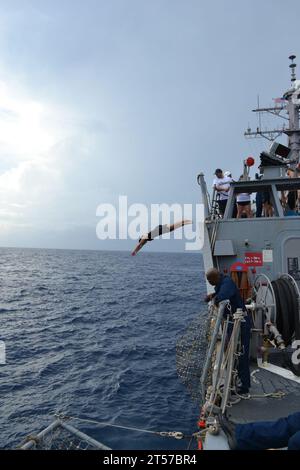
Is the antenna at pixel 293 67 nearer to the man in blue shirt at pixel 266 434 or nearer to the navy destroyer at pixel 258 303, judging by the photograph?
the navy destroyer at pixel 258 303

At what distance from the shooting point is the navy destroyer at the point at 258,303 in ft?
14.3

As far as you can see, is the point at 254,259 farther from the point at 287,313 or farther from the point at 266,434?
the point at 266,434

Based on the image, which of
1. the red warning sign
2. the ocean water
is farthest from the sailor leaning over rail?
the red warning sign

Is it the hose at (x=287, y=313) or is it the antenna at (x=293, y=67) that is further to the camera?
the antenna at (x=293, y=67)

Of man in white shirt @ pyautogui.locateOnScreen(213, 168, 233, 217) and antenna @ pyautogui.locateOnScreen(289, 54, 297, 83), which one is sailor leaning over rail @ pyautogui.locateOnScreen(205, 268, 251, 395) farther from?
antenna @ pyautogui.locateOnScreen(289, 54, 297, 83)

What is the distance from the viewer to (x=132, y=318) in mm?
21141

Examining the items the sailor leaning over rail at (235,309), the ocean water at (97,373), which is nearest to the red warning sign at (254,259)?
the sailor leaning over rail at (235,309)

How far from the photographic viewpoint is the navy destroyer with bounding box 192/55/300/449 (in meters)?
4.37

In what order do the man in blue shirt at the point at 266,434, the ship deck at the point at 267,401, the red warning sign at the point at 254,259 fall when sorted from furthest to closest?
1. the red warning sign at the point at 254,259
2. the ship deck at the point at 267,401
3. the man in blue shirt at the point at 266,434

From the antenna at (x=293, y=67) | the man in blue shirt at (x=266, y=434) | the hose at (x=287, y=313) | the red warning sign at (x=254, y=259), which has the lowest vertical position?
the man in blue shirt at (x=266, y=434)

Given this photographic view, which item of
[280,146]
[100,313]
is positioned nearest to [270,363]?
[280,146]

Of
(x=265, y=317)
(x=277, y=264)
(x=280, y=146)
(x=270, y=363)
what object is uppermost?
(x=280, y=146)
